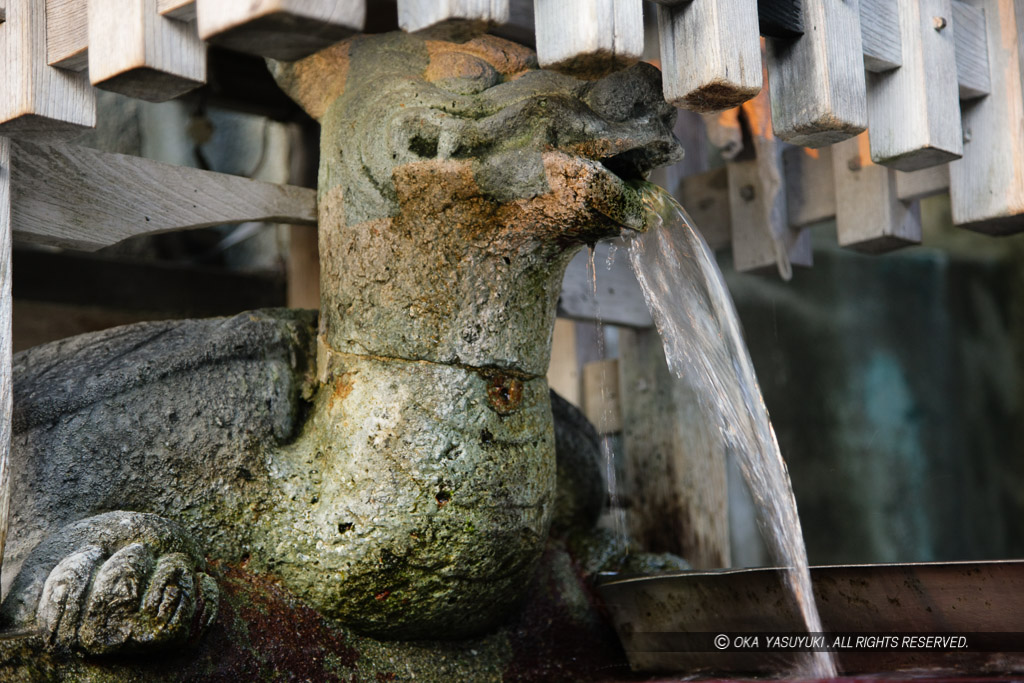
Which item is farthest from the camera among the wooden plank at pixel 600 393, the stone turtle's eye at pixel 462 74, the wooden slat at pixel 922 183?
the wooden plank at pixel 600 393

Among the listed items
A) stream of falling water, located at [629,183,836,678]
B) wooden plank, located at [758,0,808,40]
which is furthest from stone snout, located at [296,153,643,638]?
wooden plank, located at [758,0,808,40]

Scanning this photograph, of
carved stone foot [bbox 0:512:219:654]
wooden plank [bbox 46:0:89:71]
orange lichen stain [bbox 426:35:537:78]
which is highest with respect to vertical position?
orange lichen stain [bbox 426:35:537:78]

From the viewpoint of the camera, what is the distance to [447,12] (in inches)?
51.1

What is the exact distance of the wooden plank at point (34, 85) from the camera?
1.57 metres

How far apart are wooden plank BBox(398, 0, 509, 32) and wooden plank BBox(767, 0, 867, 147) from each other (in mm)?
618

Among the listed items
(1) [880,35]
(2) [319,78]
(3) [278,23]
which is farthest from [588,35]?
(2) [319,78]

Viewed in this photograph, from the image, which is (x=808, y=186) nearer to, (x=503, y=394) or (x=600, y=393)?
(x=600, y=393)

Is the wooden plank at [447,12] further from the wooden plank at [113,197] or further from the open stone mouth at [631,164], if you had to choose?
the wooden plank at [113,197]

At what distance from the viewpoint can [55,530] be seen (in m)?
1.80

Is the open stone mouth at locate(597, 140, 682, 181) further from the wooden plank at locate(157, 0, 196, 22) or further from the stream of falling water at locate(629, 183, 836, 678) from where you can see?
the wooden plank at locate(157, 0, 196, 22)

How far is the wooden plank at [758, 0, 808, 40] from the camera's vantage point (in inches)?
67.4

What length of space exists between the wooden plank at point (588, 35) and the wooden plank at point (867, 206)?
137 cm

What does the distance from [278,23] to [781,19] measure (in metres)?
0.89

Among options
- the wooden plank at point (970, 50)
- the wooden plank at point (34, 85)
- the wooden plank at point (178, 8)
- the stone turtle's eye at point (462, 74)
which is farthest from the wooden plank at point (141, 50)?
the wooden plank at point (970, 50)
